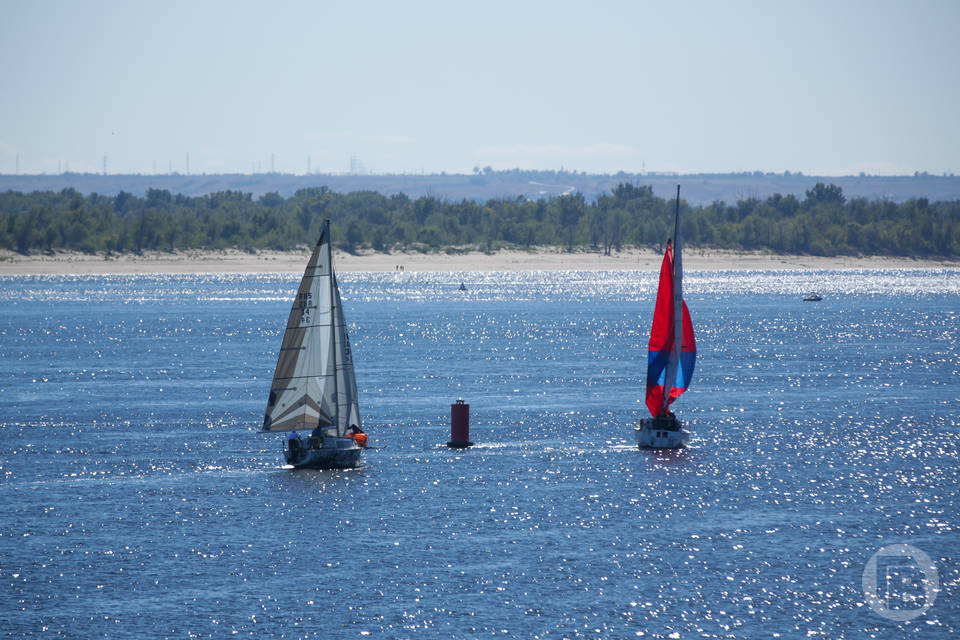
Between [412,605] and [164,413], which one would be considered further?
[164,413]

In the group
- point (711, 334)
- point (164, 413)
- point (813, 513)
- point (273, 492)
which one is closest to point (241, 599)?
point (273, 492)

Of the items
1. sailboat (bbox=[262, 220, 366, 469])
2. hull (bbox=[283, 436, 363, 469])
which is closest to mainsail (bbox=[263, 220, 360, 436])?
sailboat (bbox=[262, 220, 366, 469])

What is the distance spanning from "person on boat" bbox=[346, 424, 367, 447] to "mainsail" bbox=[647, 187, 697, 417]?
44.0 feet

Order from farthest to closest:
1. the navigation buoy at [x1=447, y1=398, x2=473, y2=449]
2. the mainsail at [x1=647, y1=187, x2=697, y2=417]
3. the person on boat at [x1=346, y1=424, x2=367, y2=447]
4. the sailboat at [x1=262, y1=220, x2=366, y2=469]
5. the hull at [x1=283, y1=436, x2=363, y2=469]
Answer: the mainsail at [x1=647, y1=187, x2=697, y2=417], the navigation buoy at [x1=447, y1=398, x2=473, y2=449], the person on boat at [x1=346, y1=424, x2=367, y2=447], the hull at [x1=283, y1=436, x2=363, y2=469], the sailboat at [x1=262, y1=220, x2=366, y2=469]

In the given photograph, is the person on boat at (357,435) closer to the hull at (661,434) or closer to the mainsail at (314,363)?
the mainsail at (314,363)

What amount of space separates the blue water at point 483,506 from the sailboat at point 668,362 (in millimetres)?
1521

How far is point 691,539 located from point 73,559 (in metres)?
19.6

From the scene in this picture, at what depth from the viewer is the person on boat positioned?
53.6m

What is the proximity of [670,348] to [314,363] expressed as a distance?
16.7 meters

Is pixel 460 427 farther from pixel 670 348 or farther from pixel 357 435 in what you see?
pixel 670 348

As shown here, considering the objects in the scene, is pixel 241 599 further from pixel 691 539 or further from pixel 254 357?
pixel 254 357

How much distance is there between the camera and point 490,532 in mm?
42750

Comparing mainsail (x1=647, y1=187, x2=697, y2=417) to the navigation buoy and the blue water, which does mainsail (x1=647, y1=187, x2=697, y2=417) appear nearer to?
the blue water

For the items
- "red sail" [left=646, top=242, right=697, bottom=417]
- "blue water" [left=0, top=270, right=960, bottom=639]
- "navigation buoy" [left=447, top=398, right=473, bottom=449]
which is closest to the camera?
"blue water" [left=0, top=270, right=960, bottom=639]
